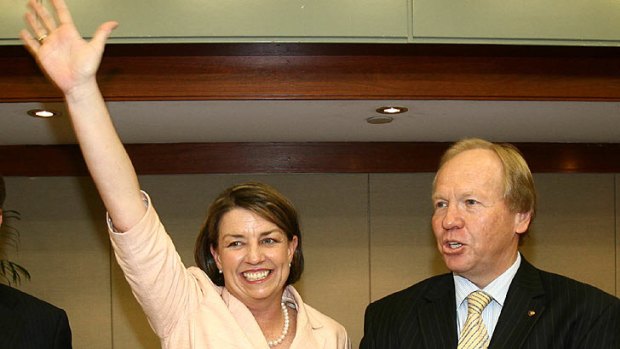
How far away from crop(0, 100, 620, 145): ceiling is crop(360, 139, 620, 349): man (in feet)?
3.27

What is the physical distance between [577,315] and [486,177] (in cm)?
39

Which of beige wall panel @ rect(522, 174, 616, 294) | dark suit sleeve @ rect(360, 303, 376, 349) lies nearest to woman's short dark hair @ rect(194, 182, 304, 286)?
dark suit sleeve @ rect(360, 303, 376, 349)

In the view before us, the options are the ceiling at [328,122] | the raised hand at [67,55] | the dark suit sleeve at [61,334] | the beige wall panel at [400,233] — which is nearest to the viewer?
the raised hand at [67,55]

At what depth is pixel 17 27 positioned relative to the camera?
8.68ft

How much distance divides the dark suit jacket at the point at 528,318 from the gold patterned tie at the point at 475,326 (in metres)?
0.03

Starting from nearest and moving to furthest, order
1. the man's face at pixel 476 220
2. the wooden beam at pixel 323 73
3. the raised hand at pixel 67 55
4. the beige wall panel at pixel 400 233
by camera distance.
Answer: the raised hand at pixel 67 55
the man's face at pixel 476 220
the wooden beam at pixel 323 73
the beige wall panel at pixel 400 233

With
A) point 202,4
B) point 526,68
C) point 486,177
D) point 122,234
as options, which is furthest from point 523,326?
point 202,4

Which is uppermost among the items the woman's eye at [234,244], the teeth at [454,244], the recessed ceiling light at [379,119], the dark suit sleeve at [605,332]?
the recessed ceiling light at [379,119]

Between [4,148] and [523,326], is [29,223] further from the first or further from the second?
[523,326]

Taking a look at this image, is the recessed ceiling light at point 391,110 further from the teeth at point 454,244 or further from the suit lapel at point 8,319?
the suit lapel at point 8,319

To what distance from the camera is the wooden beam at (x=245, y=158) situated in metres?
4.21

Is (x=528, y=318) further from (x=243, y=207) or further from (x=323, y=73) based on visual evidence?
(x=323, y=73)

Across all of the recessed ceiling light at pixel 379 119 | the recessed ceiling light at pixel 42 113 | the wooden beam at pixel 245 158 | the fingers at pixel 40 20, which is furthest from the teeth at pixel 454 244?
the wooden beam at pixel 245 158

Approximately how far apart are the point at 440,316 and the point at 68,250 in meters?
2.74
